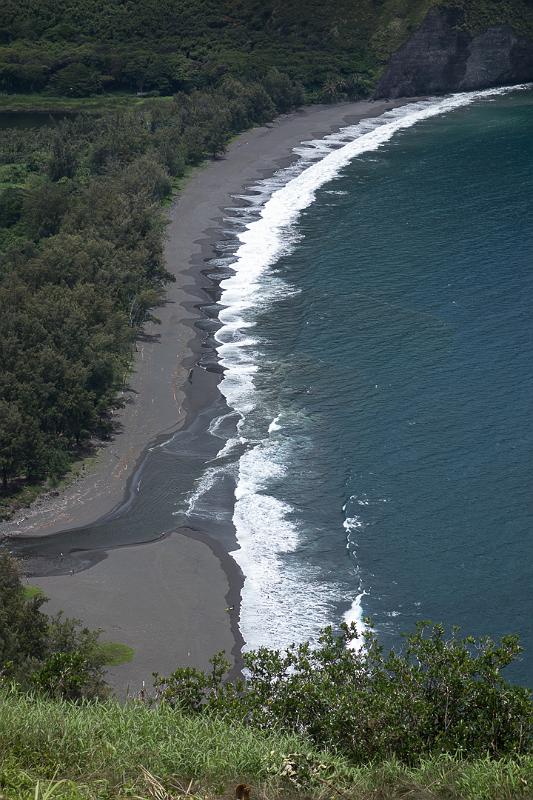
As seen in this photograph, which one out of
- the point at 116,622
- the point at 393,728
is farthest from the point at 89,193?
the point at 393,728

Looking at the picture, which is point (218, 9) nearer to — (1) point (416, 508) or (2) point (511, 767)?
(1) point (416, 508)

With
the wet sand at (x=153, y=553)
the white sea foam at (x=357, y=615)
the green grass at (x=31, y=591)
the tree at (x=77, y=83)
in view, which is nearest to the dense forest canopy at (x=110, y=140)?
the tree at (x=77, y=83)

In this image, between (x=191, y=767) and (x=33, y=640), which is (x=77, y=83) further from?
(x=191, y=767)

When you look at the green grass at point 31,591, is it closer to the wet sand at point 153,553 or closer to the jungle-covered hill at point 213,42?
the wet sand at point 153,553

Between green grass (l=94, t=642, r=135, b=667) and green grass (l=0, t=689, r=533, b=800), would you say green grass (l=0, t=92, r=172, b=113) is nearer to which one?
green grass (l=94, t=642, r=135, b=667)

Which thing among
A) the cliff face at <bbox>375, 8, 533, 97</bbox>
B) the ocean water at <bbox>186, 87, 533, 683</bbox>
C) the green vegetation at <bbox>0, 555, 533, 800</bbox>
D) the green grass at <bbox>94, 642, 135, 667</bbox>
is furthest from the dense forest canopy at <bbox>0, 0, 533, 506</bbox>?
the green vegetation at <bbox>0, 555, 533, 800</bbox>

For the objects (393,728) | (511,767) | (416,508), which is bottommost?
(416,508)
